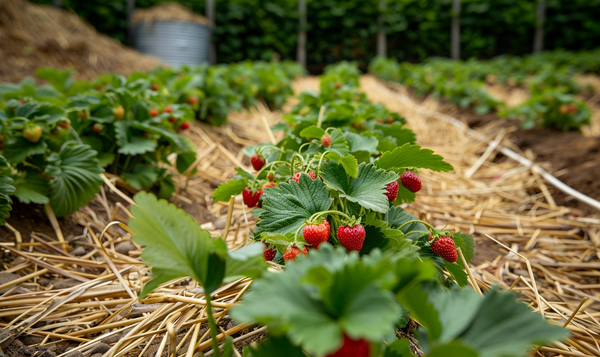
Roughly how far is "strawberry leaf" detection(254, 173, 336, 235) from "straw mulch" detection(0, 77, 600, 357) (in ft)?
0.33

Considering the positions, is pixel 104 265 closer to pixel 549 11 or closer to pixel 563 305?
pixel 563 305

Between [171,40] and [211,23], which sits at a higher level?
[211,23]

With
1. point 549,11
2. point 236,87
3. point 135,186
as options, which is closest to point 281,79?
point 236,87

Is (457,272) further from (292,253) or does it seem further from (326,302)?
(326,302)

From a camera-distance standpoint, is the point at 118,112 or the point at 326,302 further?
the point at 118,112

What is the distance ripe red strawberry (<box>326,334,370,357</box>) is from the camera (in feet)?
1.63

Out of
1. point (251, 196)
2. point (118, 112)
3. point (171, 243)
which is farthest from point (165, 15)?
point (171, 243)

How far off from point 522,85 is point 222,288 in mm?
7266

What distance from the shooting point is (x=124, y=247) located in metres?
1.46

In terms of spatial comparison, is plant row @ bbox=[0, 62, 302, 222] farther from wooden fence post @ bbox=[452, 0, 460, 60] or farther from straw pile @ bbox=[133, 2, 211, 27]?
wooden fence post @ bbox=[452, 0, 460, 60]

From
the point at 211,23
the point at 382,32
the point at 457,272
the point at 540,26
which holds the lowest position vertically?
the point at 457,272

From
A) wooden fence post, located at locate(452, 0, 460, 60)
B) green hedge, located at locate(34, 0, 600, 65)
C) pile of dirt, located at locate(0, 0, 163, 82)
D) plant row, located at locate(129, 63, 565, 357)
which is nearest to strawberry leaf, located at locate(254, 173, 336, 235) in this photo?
plant row, located at locate(129, 63, 565, 357)

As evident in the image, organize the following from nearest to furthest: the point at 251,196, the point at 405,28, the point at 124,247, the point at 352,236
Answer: the point at 352,236 → the point at 251,196 → the point at 124,247 → the point at 405,28

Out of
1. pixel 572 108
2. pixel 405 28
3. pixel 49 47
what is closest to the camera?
pixel 572 108
